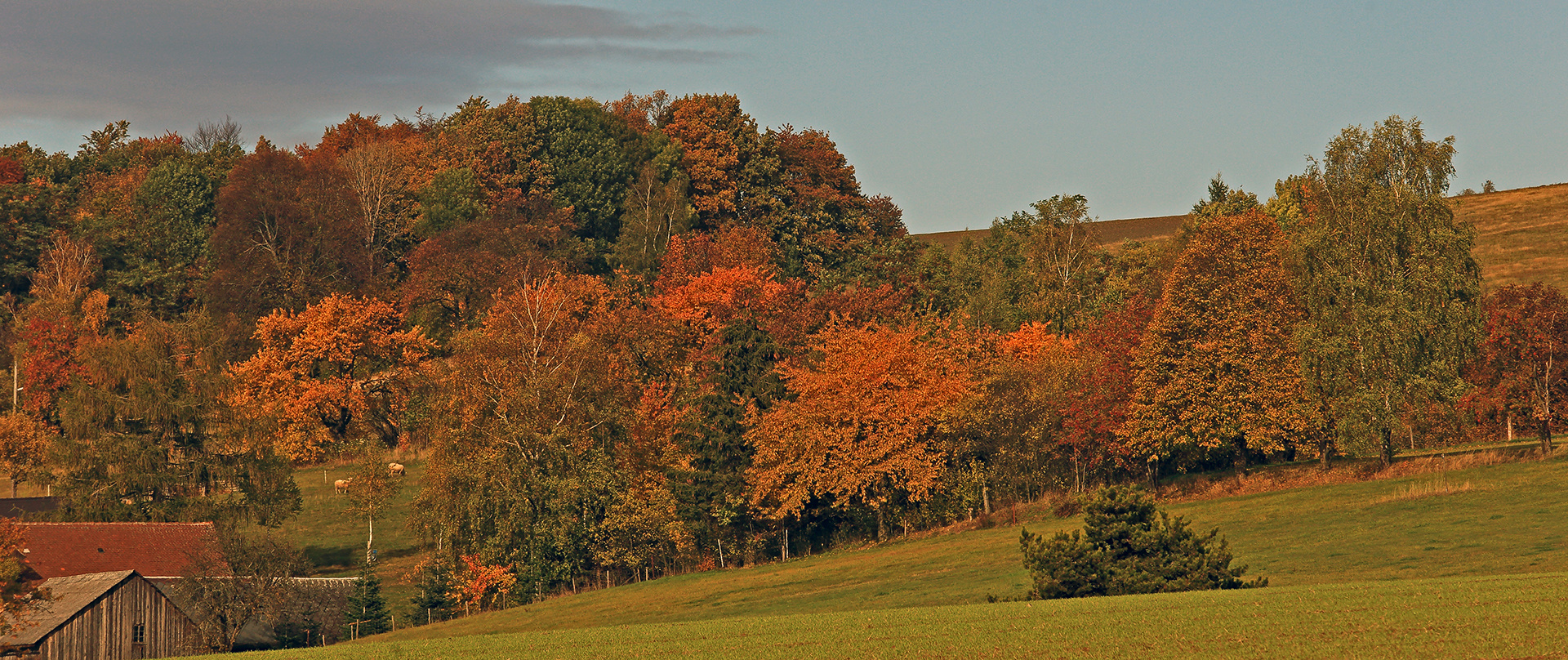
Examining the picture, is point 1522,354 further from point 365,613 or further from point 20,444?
point 20,444

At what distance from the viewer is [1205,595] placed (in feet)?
105

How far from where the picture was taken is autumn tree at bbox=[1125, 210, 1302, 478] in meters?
59.3

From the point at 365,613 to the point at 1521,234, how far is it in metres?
96.2

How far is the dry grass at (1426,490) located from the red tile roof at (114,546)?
1875 inches

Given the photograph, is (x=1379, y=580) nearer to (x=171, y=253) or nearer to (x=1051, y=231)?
(x=1051, y=231)

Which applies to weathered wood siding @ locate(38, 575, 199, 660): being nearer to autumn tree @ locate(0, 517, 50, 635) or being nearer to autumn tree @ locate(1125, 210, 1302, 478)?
autumn tree @ locate(0, 517, 50, 635)

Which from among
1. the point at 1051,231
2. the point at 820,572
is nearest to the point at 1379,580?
the point at 820,572

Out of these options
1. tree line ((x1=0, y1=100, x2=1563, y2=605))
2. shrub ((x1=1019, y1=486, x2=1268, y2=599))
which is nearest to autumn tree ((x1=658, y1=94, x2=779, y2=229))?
tree line ((x1=0, y1=100, x2=1563, y2=605))

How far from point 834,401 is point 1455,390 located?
27.0m

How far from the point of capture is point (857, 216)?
12038 cm

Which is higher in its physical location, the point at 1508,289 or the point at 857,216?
the point at 857,216

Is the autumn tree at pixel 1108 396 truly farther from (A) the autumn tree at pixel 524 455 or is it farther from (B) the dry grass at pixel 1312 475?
(A) the autumn tree at pixel 524 455

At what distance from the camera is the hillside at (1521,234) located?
3976 inches

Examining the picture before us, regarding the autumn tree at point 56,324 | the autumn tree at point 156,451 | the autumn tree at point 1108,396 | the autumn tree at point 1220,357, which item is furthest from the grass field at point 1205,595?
the autumn tree at point 56,324
